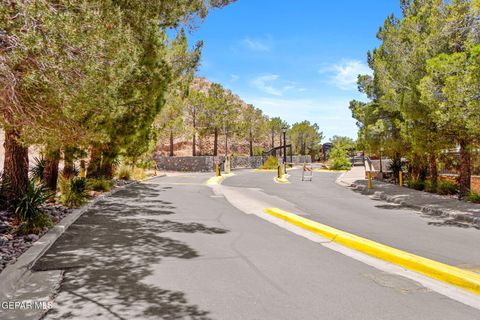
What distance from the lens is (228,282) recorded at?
16.3 feet

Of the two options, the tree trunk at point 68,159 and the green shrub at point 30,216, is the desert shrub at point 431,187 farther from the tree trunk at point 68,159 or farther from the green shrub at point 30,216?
the green shrub at point 30,216

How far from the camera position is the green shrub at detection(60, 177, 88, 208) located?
37.3ft

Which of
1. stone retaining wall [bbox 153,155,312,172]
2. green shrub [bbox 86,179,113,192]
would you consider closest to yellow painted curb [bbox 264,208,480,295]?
green shrub [bbox 86,179,113,192]

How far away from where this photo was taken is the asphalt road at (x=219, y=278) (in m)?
4.08

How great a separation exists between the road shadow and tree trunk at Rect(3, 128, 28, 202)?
1520mm

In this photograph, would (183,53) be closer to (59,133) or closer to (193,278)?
(59,133)

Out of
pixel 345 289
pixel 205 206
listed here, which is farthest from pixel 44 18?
pixel 205 206

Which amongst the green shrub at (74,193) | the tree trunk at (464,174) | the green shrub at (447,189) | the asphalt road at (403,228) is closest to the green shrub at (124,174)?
the green shrub at (74,193)

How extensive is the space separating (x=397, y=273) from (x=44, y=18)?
6343mm

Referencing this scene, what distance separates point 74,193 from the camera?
11.7 metres

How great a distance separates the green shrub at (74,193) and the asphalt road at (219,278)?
8.32 ft

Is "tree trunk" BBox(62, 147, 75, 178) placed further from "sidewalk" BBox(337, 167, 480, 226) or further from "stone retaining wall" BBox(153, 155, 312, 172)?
"stone retaining wall" BBox(153, 155, 312, 172)

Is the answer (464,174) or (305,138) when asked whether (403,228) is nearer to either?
(464,174)

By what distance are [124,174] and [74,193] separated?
1190 cm
